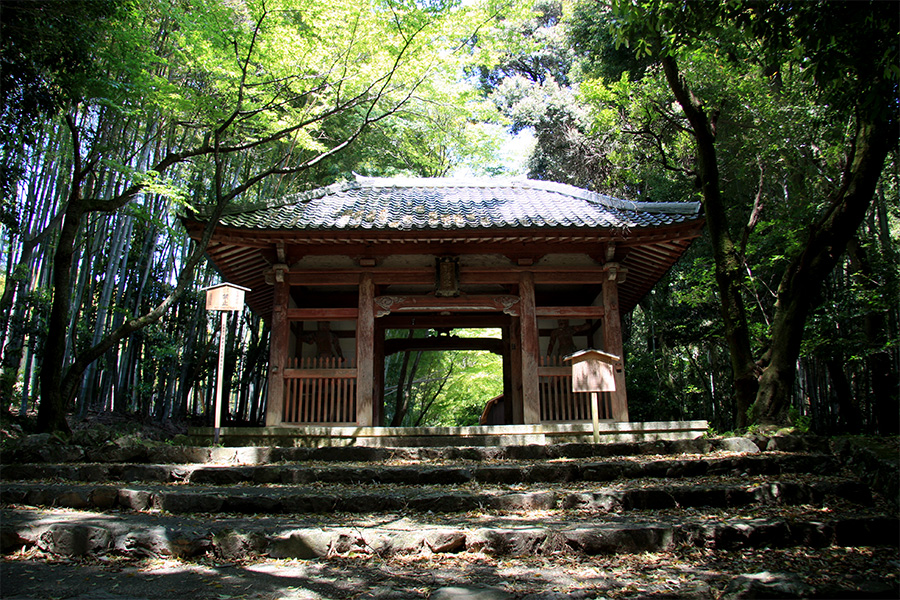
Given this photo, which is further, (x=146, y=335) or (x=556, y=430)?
(x=146, y=335)

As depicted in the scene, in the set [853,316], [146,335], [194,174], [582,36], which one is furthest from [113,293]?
[582,36]

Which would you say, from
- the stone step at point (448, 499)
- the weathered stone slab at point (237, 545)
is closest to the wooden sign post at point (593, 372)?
the stone step at point (448, 499)

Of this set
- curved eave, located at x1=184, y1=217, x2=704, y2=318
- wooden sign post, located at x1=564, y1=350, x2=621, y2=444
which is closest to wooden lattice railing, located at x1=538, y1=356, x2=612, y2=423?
wooden sign post, located at x1=564, y1=350, x2=621, y2=444

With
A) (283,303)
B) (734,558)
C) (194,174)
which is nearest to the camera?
(734,558)

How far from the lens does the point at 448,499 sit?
402 centimetres

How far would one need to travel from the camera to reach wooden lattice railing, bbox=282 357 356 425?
7605mm

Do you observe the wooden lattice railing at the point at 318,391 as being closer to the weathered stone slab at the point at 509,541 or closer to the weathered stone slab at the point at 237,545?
the weathered stone slab at the point at 237,545

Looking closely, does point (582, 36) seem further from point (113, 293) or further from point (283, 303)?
point (113, 293)

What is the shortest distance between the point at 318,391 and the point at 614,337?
422cm

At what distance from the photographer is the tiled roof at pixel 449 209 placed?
748 cm

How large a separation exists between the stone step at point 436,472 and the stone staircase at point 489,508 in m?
0.01

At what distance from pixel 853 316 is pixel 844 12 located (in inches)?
255

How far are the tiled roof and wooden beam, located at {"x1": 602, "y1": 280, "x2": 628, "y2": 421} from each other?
1069mm

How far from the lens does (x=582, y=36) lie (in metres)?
15.9
